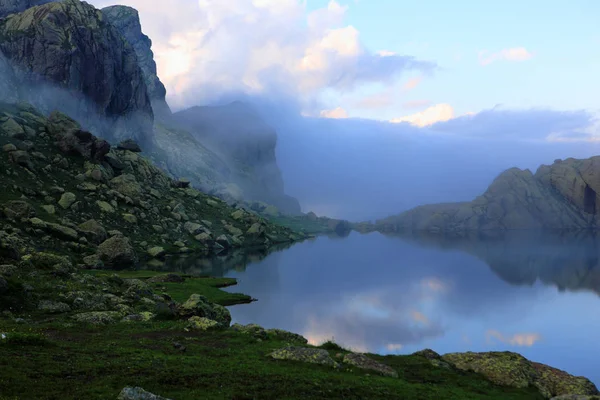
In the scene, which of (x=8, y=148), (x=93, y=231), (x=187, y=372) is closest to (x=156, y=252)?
(x=93, y=231)

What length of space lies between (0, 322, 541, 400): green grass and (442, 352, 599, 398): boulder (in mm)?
1731

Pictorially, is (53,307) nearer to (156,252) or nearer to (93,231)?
(93,231)

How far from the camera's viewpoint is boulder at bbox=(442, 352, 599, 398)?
40531 millimetres

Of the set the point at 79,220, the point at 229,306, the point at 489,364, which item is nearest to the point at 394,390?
the point at 489,364

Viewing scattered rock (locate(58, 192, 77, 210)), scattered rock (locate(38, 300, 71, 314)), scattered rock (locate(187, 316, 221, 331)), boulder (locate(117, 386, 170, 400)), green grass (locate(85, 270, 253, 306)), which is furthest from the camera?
scattered rock (locate(58, 192, 77, 210))

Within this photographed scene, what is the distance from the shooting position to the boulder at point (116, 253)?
324 feet

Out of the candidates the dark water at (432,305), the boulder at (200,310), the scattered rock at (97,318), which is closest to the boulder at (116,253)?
the dark water at (432,305)

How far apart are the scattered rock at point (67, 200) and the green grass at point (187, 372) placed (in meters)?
93.5

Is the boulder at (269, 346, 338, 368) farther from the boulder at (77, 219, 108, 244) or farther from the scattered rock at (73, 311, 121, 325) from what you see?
the boulder at (77, 219, 108, 244)

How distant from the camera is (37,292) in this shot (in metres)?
44.4

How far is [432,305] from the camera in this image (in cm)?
9469

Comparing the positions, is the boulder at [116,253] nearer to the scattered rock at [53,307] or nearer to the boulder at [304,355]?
the scattered rock at [53,307]

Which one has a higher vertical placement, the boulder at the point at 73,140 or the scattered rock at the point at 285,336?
the boulder at the point at 73,140

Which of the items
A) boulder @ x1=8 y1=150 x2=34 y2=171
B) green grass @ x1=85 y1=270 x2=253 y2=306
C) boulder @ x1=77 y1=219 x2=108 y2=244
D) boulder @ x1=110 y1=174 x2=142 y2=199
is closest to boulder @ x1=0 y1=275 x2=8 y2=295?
green grass @ x1=85 y1=270 x2=253 y2=306
